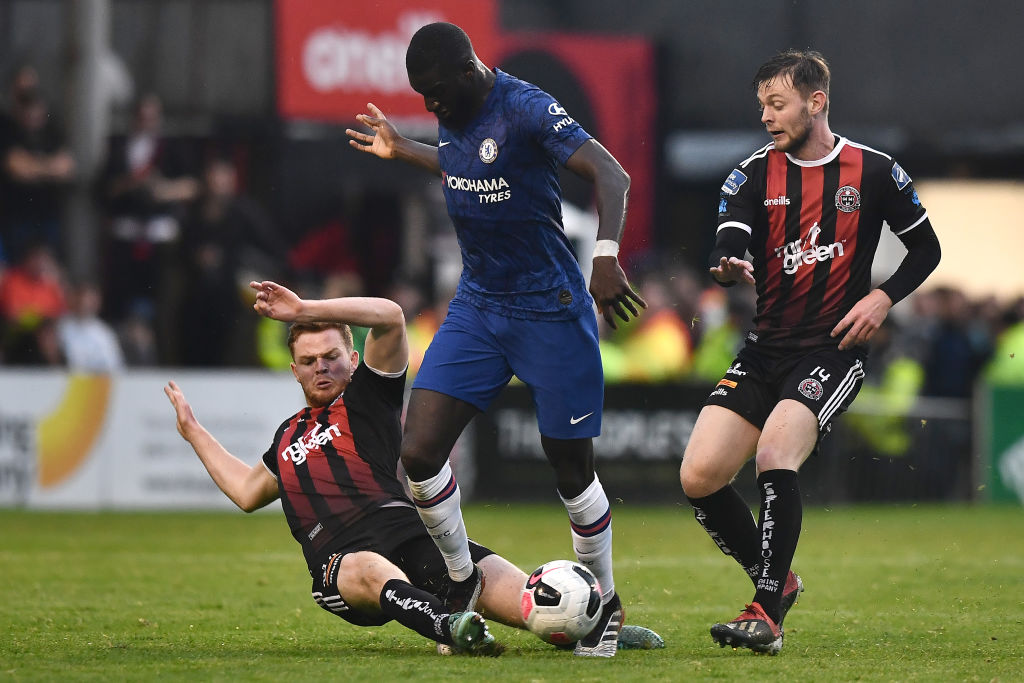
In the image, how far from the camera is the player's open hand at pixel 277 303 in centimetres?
616

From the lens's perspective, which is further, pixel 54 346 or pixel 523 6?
pixel 523 6

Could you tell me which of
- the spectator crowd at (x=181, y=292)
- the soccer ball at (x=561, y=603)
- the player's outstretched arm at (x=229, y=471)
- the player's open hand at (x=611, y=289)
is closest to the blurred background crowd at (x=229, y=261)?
the spectator crowd at (x=181, y=292)

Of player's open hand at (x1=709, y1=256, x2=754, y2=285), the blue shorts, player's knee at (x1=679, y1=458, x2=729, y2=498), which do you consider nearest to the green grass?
player's knee at (x1=679, y1=458, x2=729, y2=498)

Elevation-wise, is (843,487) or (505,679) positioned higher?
(505,679)

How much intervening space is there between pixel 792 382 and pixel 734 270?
0.53m

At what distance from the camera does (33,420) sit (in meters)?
14.5

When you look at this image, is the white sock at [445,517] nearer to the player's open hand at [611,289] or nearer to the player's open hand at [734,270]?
the player's open hand at [611,289]

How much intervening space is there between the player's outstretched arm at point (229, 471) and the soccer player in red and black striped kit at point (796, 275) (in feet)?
5.82

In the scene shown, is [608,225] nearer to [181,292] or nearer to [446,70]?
[446,70]

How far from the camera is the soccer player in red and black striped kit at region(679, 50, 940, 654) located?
6730 mm

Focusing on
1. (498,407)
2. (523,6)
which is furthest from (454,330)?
(523,6)

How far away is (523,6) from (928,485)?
966cm

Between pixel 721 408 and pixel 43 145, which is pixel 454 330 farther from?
pixel 43 145

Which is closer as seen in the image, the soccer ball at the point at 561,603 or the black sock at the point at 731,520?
the soccer ball at the point at 561,603
